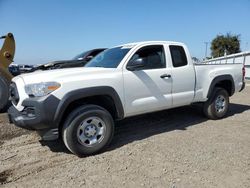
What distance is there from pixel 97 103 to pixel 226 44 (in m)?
59.1

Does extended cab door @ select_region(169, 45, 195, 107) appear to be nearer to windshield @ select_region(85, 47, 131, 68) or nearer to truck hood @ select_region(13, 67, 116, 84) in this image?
windshield @ select_region(85, 47, 131, 68)

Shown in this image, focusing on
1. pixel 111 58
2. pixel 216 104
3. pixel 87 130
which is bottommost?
pixel 216 104

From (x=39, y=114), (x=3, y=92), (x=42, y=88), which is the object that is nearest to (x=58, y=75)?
(x=42, y=88)

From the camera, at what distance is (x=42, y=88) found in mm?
3850

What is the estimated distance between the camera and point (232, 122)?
6203mm

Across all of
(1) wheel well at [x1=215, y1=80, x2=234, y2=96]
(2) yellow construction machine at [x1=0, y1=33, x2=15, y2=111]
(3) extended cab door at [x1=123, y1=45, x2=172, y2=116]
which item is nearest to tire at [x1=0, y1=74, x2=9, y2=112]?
(2) yellow construction machine at [x1=0, y1=33, x2=15, y2=111]

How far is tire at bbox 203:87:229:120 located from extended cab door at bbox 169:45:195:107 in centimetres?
82

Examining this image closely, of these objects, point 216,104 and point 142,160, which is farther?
point 216,104

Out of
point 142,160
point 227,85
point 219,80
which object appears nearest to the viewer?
point 142,160

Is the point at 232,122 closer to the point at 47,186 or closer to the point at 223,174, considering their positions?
the point at 223,174

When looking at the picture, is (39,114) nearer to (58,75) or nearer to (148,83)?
(58,75)

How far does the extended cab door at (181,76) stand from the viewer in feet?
17.6

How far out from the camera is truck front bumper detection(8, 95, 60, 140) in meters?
3.78

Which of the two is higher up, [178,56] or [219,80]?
[178,56]
